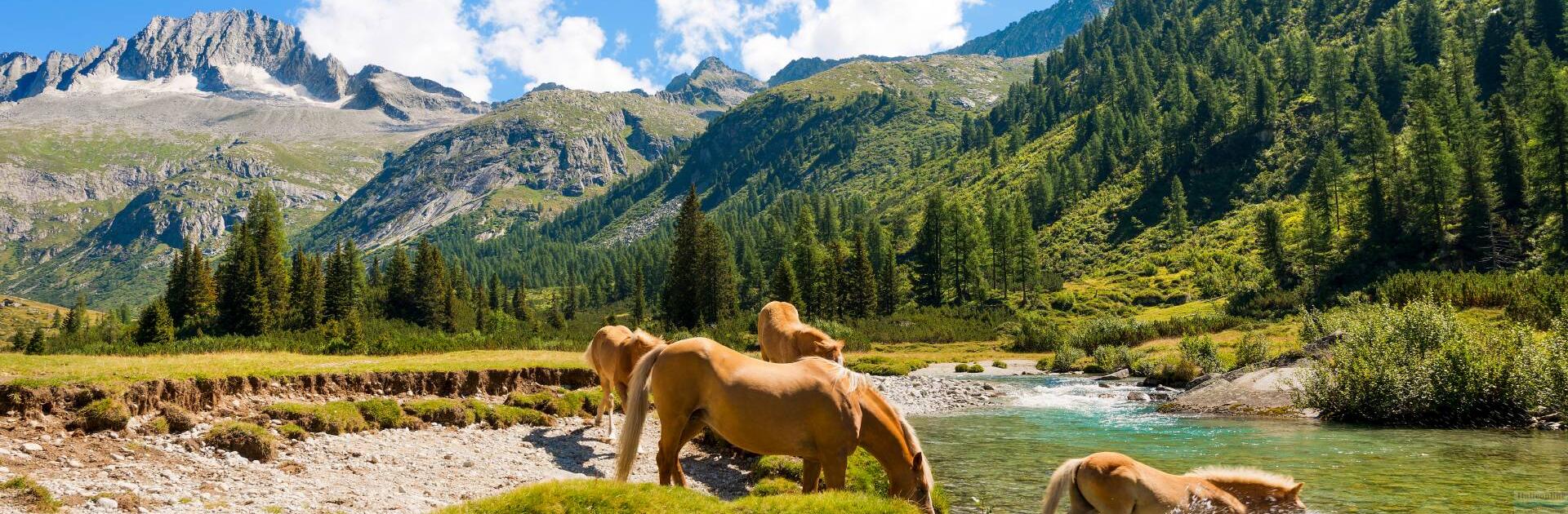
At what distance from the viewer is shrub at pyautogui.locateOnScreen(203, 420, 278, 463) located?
13797mm

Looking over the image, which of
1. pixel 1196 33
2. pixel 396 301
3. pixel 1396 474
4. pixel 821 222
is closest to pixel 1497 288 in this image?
pixel 1396 474

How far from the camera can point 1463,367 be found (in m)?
22.8

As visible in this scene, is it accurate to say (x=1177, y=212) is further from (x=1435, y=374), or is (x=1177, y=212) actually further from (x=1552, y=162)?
(x=1435, y=374)

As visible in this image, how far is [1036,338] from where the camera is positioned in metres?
70.6

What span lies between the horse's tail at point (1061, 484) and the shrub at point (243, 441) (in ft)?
44.6

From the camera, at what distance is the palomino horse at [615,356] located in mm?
20047

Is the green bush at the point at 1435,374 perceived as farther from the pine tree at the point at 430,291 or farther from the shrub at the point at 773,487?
the pine tree at the point at 430,291

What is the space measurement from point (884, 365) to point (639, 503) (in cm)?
4839

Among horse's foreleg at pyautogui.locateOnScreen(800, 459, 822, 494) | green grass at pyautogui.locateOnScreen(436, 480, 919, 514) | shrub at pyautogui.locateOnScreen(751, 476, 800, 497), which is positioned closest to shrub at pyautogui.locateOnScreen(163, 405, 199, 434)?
green grass at pyautogui.locateOnScreen(436, 480, 919, 514)

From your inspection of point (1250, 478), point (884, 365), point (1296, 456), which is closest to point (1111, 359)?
point (884, 365)

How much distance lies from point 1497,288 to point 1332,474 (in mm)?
36148

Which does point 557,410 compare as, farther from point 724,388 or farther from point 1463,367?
point 1463,367

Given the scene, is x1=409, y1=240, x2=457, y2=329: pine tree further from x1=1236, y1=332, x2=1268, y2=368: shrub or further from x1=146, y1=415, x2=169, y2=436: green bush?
x1=1236, y1=332, x2=1268, y2=368: shrub

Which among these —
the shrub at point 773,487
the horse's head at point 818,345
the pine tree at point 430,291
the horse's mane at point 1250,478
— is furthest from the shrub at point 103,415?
the pine tree at point 430,291
